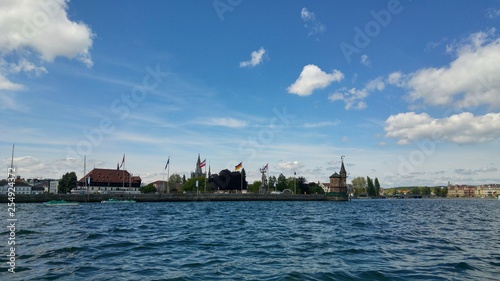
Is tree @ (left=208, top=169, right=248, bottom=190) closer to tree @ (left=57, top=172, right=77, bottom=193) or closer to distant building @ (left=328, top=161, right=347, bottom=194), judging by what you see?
distant building @ (left=328, top=161, right=347, bottom=194)

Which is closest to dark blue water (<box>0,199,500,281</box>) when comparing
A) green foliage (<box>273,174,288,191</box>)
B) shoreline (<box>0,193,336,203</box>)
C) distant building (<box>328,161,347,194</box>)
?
shoreline (<box>0,193,336,203</box>)

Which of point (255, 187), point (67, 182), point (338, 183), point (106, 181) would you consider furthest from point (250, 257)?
point (255, 187)

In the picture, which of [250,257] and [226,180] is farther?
[226,180]

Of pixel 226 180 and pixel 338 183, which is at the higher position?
pixel 226 180

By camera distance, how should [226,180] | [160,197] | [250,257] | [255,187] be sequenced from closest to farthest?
[250,257] → [160,197] → [255,187] → [226,180]

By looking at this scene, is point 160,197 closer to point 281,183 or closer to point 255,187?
point 255,187

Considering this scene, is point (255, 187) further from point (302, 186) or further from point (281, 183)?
point (302, 186)

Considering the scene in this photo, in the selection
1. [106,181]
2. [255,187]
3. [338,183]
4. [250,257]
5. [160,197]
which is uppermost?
[106,181]

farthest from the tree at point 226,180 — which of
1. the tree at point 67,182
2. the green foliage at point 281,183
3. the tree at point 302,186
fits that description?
the tree at point 67,182

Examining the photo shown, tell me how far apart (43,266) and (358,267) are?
12398mm

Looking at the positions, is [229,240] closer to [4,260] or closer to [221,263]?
[221,263]

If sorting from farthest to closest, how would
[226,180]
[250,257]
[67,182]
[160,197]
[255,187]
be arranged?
[226,180] < [255,187] < [67,182] < [160,197] < [250,257]

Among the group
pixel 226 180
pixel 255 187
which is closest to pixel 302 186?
pixel 255 187

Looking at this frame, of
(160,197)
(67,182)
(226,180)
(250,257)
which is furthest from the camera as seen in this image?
(226,180)
